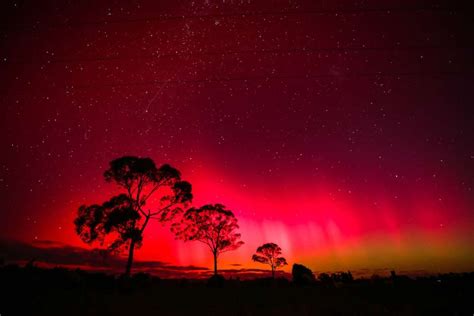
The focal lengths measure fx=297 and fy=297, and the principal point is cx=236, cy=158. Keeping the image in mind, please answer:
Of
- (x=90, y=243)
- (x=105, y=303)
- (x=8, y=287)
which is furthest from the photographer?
(x=90, y=243)

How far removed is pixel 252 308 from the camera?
12062mm

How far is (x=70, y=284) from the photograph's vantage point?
18453 mm

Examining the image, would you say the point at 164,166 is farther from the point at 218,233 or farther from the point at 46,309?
the point at 46,309

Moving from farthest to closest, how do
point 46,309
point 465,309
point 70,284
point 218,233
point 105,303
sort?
1. point 218,233
2. point 70,284
3. point 105,303
4. point 465,309
5. point 46,309

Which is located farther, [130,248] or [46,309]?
[130,248]

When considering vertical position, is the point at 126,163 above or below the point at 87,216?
above

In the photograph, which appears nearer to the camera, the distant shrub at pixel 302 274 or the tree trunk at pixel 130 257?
the tree trunk at pixel 130 257

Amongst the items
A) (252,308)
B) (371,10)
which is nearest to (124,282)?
(252,308)

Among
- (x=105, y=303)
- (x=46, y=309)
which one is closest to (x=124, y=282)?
(x=105, y=303)

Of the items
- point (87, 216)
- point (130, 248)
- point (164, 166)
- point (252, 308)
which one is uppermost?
point (164, 166)

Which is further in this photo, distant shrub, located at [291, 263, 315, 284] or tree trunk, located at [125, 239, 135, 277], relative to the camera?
distant shrub, located at [291, 263, 315, 284]

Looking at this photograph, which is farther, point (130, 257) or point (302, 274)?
point (302, 274)

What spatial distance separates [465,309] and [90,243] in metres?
30.3

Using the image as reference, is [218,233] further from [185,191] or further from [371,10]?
[371,10]
